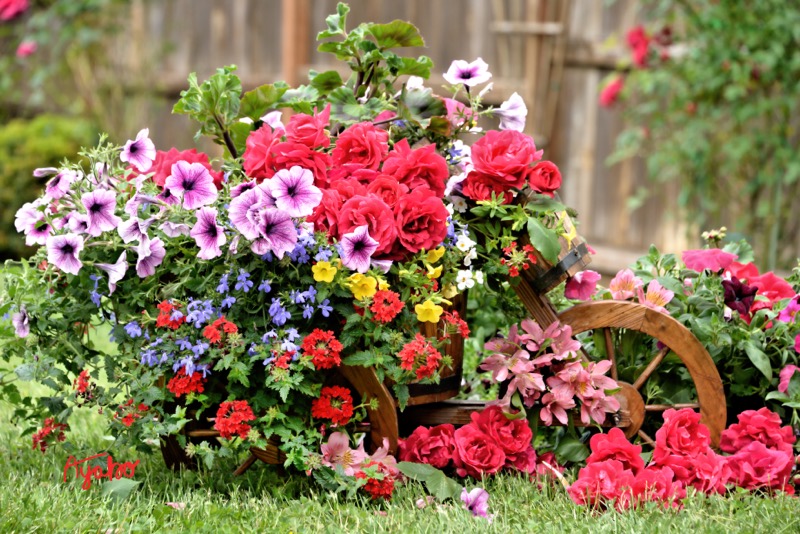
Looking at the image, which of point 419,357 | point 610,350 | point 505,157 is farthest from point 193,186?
point 610,350

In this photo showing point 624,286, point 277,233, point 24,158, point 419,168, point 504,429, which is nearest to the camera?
point 277,233

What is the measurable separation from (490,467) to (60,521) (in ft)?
3.53

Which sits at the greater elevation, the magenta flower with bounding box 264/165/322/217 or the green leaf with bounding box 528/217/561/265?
the magenta flower with bounding box 264/165/322/217

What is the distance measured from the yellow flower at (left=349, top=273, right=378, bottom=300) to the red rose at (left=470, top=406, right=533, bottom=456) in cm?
53

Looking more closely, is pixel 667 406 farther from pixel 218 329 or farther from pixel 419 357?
pixel 218 329

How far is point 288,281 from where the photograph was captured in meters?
2.49

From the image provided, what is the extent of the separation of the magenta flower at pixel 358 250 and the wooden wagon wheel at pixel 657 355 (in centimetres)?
64

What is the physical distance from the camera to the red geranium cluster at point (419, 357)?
2436mm

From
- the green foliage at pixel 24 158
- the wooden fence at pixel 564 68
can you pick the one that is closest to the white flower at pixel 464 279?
the wooden fence at pixel 564 68

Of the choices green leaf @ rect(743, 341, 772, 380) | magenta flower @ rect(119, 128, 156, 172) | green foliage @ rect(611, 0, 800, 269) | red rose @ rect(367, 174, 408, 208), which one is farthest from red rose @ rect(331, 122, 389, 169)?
green foliage @ rect(611, 0, 800, 269)

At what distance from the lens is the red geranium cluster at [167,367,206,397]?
96.8 inches

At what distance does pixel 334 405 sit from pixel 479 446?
0.44m

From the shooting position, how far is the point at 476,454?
8.76 ft

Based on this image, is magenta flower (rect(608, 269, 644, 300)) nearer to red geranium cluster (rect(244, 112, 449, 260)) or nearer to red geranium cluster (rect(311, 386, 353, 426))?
red geranium cluster (rect(244, 112, 449, 260))
